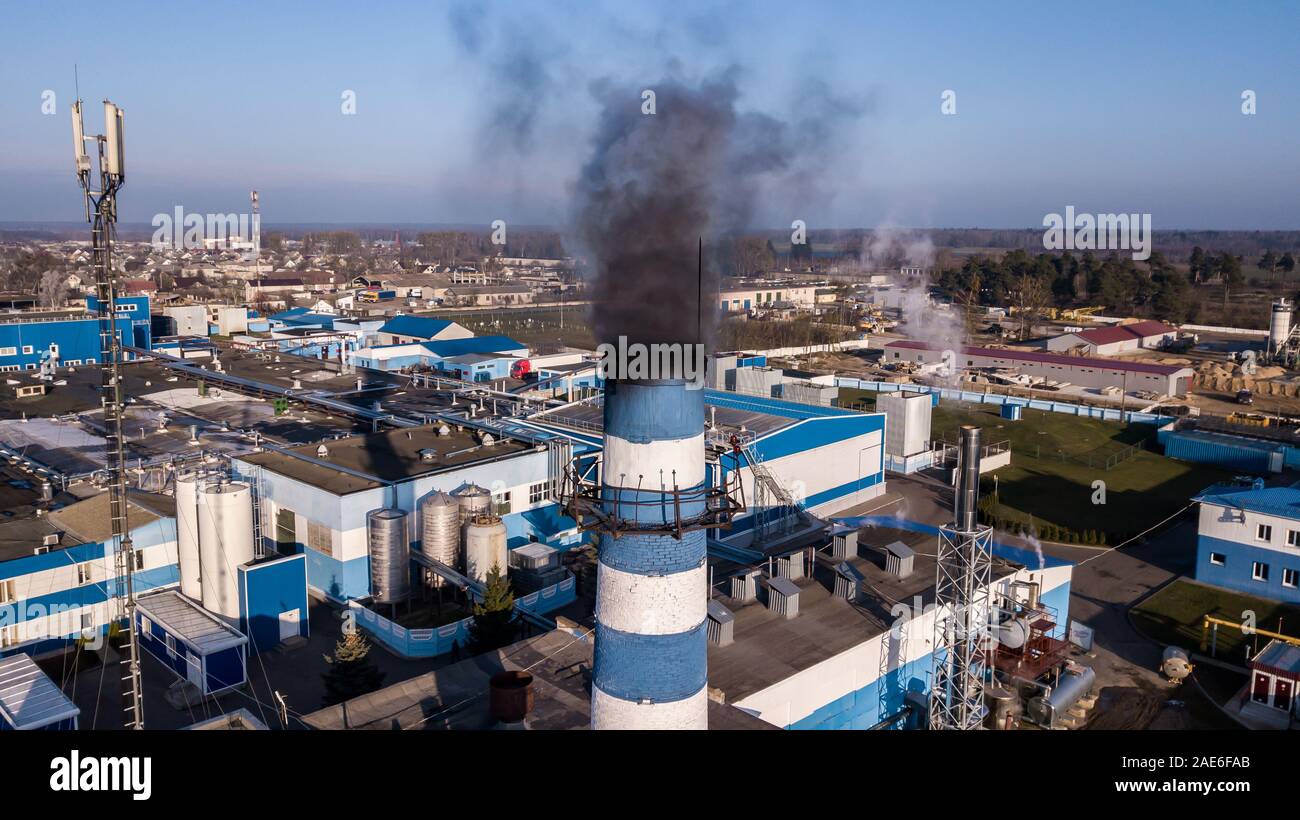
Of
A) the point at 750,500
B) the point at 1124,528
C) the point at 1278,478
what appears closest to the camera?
the point at 750,500

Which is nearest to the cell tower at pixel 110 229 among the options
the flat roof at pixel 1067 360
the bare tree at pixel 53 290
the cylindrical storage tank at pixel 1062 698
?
the cylindrical storage tank at pixel 1062 698

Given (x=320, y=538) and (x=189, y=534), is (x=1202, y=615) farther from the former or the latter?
(x=189, y=534)

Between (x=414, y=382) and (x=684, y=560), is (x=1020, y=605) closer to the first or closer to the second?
(x=684, y=560)

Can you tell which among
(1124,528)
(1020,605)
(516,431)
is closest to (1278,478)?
(1124,528)

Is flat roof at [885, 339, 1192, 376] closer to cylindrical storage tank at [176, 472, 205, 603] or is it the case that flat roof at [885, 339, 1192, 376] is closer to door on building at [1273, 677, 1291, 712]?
door on building at [1273, 677, 1291, 712]

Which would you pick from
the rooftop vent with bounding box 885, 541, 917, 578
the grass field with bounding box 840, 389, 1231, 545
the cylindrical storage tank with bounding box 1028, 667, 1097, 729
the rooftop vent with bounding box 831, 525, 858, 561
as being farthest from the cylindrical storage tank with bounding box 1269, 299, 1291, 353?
the rooftop vent with bounding box 831, 525, 858, 561

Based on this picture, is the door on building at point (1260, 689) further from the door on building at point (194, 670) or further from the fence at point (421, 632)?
the door on building at point (194, 670)
